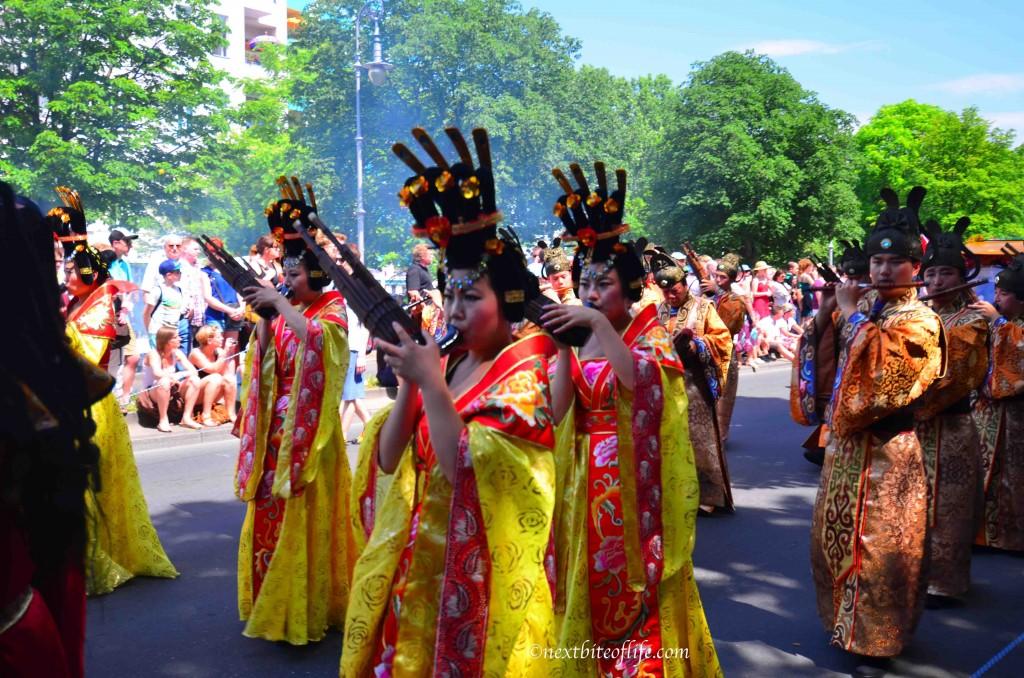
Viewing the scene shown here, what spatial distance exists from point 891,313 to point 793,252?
35103 mm

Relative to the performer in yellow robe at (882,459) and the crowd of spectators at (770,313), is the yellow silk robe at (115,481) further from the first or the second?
the crowd of spectators at (770,313)

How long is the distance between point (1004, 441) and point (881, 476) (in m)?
3.01

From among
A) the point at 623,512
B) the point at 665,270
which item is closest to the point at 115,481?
the point at 623,512

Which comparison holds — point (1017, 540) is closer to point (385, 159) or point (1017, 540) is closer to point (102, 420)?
point (102, 420)

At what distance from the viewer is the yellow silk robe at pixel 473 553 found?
2.74m

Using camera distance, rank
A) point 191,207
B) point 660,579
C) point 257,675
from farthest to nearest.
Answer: point 191,207, point 257,675, point 660,579

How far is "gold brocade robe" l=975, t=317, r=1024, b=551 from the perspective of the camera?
22.7 ft

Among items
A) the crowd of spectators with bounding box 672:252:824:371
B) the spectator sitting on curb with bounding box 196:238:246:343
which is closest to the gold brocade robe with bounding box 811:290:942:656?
the spectator sitting on curb with bounding box 196:238:246:343

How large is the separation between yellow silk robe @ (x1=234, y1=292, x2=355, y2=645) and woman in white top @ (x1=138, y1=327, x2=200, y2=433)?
20.9ft

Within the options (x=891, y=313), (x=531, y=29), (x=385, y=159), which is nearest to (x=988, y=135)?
(x=531, y=29)

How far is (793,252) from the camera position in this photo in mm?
38438

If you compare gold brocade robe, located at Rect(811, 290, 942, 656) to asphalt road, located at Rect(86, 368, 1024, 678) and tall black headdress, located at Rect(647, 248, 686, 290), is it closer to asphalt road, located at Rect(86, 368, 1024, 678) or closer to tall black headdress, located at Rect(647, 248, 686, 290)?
asphalt road, located at Rect(86, 368, 1024, 678)

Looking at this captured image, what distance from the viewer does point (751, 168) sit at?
36.7 m

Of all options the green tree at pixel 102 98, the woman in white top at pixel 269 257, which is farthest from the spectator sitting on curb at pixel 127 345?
the green tree at pixel 102 98
